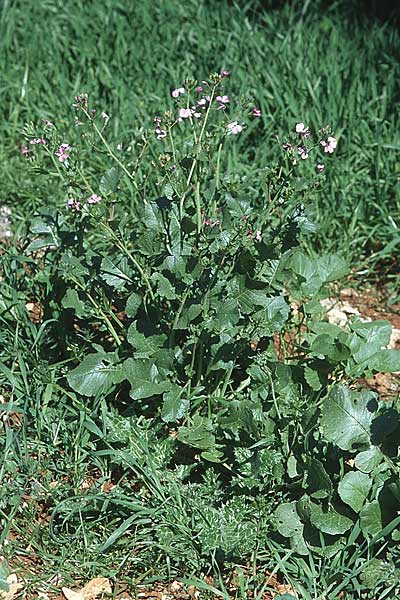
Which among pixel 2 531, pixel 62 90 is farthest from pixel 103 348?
pixel 62 90

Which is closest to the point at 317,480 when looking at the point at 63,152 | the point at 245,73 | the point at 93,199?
the point at 93,199

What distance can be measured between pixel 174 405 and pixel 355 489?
524mm

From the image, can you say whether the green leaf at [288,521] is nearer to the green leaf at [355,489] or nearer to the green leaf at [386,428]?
the green leaf at [355,489]

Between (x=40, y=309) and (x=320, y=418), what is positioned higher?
(x=320, y=418)

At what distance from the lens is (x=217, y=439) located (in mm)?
2650

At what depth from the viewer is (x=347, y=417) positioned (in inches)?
97.4

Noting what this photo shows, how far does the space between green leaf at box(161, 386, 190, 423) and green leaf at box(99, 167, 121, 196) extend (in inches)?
22.3

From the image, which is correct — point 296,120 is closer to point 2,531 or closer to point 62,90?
point 62,90

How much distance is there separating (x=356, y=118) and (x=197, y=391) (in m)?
1.86

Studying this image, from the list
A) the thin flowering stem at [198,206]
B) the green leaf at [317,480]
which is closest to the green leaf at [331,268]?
the thin flowering stem at [198,206]

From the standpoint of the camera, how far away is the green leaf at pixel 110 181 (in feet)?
8.68

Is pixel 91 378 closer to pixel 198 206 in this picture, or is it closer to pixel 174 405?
pixel 174 405

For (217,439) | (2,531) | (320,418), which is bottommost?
(2,531)

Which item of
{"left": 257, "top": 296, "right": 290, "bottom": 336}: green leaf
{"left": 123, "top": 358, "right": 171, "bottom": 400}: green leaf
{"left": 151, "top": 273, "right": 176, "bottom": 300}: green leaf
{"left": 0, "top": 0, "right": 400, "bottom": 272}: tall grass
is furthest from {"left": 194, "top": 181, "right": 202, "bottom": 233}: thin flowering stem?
{"left": 0, "top": 0, "right": 400, "bottom": 272}: tall grass
